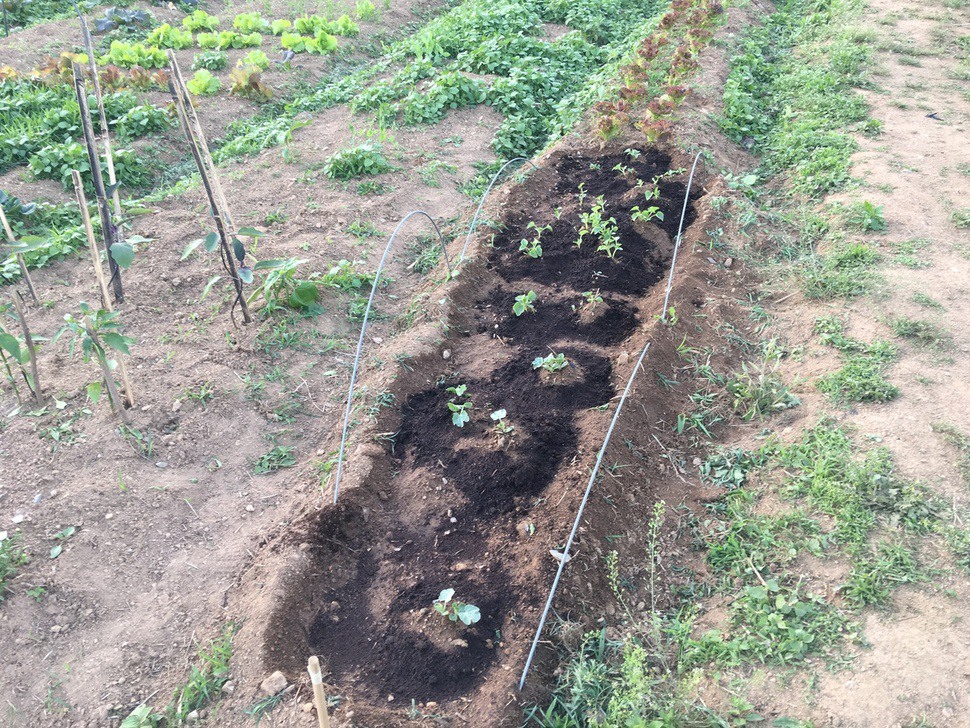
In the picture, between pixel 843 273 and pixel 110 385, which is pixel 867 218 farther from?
pixel 110 385

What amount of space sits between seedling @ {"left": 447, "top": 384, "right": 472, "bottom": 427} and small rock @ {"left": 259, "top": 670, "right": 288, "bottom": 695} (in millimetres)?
1618

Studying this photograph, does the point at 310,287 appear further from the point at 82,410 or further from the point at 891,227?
the point at 891,227

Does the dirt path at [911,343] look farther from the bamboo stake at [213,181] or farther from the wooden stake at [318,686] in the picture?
the bamboo stake at [213,181]

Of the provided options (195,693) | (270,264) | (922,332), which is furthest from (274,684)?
(922,332)

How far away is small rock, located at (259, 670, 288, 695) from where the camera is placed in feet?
8.72

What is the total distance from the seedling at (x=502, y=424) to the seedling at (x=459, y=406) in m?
0.17

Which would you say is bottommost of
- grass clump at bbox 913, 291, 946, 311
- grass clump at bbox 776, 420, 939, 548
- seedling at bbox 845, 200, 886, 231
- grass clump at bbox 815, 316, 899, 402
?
grass clump at bbox 776, 420, 939, 548

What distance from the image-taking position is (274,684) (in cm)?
267

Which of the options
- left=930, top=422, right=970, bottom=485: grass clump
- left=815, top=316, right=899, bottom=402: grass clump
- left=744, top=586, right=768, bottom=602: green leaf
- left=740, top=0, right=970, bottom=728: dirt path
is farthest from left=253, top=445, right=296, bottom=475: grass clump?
left=930, top=422, right=970, bottom=485: grass clump

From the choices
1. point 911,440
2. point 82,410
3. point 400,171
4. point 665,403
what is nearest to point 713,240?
point 665,403

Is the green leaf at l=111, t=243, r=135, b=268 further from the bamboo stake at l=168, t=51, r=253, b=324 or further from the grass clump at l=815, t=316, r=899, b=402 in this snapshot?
the grass clump at l=815, t=316, r=899, b=402

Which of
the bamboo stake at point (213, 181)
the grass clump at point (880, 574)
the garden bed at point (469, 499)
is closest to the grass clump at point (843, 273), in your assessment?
the garden bed at point (469, 499)

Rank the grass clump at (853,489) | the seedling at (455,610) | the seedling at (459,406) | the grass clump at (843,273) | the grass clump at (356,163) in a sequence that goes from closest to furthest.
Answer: the seedling at (455,610) < the grass clump at (853,489) < the seedling at (459,406) < the grass clump at (843,273) < the grass clump at (356,163)

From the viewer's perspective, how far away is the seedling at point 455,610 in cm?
291
